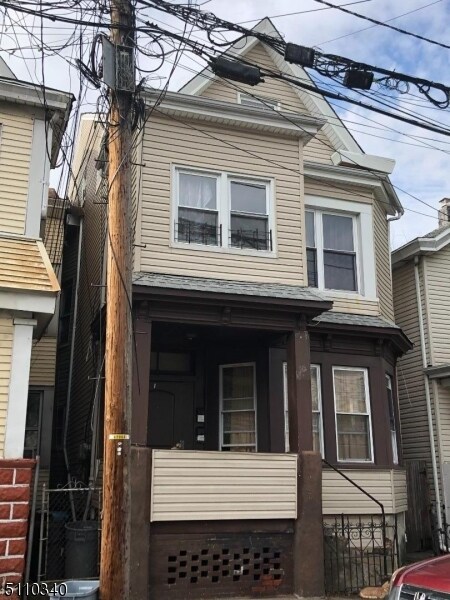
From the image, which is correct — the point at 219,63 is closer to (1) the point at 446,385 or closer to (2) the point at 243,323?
(2) the point at 243,323

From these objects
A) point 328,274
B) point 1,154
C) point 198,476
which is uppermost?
point 1,154

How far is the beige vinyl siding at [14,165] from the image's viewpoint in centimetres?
952

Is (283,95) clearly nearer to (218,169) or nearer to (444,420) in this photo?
(218,169)

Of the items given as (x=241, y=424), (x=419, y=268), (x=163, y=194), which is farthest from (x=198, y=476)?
(x=419, y=268)

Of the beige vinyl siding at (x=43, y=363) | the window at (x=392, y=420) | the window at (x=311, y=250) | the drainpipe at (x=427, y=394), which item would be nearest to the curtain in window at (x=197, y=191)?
the window at (x=311, y=250)

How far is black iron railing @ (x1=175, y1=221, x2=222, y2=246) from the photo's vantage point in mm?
10922

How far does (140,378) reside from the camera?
9438mm

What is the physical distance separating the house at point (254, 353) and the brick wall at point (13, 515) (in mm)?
1558

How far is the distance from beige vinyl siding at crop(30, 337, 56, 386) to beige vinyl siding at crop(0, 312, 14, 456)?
5.86 meters

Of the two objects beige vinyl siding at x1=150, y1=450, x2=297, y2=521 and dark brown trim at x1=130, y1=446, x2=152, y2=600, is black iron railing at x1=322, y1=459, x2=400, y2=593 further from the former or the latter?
dark brown trim at x1=130, y1=446, x2=152, y2=600

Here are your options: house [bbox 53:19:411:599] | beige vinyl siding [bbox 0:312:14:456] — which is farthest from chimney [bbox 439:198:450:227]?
beige vinyl siding [bbox 0:312:14:456]

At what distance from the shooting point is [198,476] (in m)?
9.34

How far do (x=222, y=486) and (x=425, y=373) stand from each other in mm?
7027

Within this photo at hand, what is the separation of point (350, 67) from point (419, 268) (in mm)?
6861
